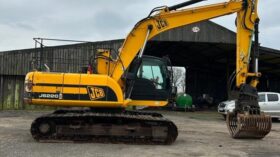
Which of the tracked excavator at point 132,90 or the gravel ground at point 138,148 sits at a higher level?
the tracked excavator at point 132,90

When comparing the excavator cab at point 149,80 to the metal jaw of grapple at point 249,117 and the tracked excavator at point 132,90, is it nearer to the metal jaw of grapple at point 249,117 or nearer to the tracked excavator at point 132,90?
the tracked excavator at point 132,90

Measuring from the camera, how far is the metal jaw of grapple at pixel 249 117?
43.2 ft

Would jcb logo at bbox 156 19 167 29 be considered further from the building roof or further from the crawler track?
the building roof

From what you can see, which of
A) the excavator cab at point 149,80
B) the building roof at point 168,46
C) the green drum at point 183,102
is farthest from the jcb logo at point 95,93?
the green drum at point 183,102

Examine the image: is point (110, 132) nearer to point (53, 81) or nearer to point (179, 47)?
point (53, 81)

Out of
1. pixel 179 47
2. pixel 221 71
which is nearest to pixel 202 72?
pixel 221 71

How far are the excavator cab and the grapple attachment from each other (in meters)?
2.65

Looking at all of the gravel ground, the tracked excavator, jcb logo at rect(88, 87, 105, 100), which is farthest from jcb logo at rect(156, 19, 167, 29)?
the gravel ground

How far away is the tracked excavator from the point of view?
38.7ft

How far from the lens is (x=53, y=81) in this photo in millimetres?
11828

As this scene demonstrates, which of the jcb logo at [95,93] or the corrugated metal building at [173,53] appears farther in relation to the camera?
the corrugated metal building at [173,53]

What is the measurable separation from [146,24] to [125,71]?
66.0 inches

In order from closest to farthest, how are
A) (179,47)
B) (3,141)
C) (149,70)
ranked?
(3,141)
(149,70)
(179,47)

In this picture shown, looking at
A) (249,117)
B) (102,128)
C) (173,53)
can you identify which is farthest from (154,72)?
(173,53)
